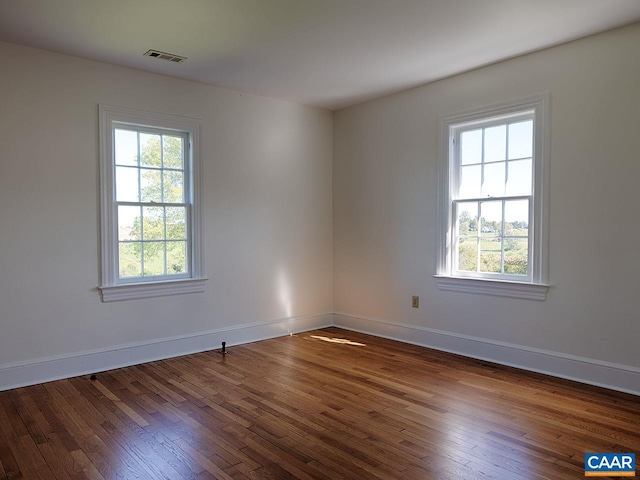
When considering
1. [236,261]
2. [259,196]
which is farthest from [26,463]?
[259,196]

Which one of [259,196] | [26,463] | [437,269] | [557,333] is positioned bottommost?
[26,463]

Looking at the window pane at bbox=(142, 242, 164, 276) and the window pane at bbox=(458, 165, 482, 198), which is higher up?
the window pane at bbox=(458, 165, 482, 198)

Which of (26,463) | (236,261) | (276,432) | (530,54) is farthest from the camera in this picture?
(236,261)

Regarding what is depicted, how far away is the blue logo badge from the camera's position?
225 cm

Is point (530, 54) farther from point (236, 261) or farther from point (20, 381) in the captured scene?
point (20, 381)

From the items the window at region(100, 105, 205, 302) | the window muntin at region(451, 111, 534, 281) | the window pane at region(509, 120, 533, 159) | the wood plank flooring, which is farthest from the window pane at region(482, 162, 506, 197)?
the window at region(100, 105, 205, 302)

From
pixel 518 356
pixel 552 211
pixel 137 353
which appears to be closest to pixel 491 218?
pixel 552 211

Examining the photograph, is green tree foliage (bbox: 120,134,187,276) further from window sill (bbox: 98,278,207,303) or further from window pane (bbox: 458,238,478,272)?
window pane (bbox: 458,238,478,272)

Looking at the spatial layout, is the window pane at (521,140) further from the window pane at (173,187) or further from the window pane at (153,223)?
the window pane at (153,223)

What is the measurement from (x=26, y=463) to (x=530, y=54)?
4460 mm

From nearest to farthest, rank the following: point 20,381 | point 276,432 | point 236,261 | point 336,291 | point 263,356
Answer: point 276,432, point 20,381, point 263,356, point 236,261, point 336,291

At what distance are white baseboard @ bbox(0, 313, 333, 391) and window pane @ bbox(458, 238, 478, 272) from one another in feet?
6.32

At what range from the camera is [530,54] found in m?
3.76

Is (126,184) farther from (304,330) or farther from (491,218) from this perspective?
(491,218)
